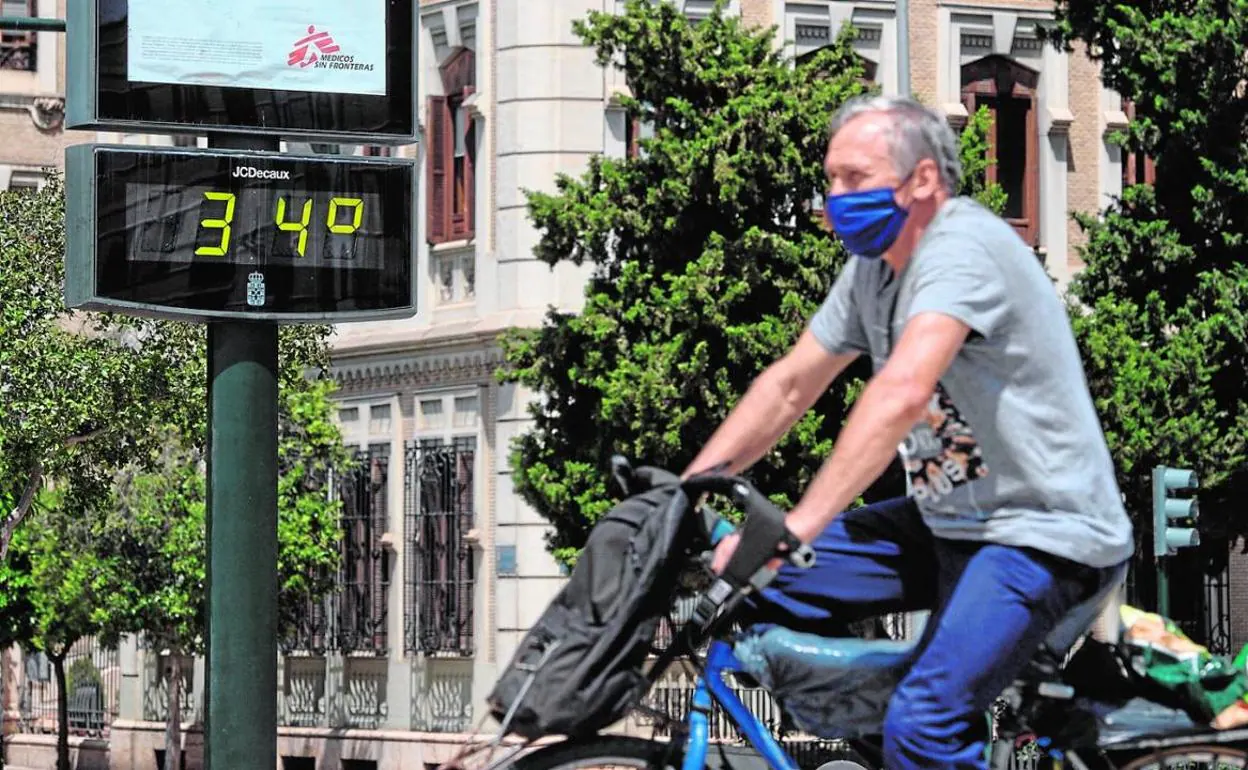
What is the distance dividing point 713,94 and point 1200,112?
4631 mm

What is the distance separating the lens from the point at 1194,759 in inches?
242

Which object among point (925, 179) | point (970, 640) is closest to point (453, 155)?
point (925, 179)

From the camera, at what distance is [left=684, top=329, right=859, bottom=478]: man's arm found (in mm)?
6183

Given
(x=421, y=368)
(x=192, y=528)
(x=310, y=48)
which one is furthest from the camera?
(x=421, y=368)

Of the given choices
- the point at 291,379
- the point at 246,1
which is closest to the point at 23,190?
the point at 291,379

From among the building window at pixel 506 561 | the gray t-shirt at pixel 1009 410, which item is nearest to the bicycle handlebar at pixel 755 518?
the gray t-shirt at pixel 1009 410

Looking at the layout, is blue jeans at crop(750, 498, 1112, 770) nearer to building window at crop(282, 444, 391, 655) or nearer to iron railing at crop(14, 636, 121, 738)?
building window at crop(282, 444, 391, 655)

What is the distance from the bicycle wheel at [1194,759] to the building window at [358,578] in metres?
27.1

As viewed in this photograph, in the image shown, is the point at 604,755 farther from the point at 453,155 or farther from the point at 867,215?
the point at 453,155

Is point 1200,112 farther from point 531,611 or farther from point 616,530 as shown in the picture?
point 616,530

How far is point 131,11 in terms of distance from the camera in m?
14.5

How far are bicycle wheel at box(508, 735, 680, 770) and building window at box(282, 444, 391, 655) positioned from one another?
27.2 metres

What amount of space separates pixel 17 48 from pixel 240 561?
32483mm

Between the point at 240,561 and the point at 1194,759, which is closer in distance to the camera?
the point at 1194,759
